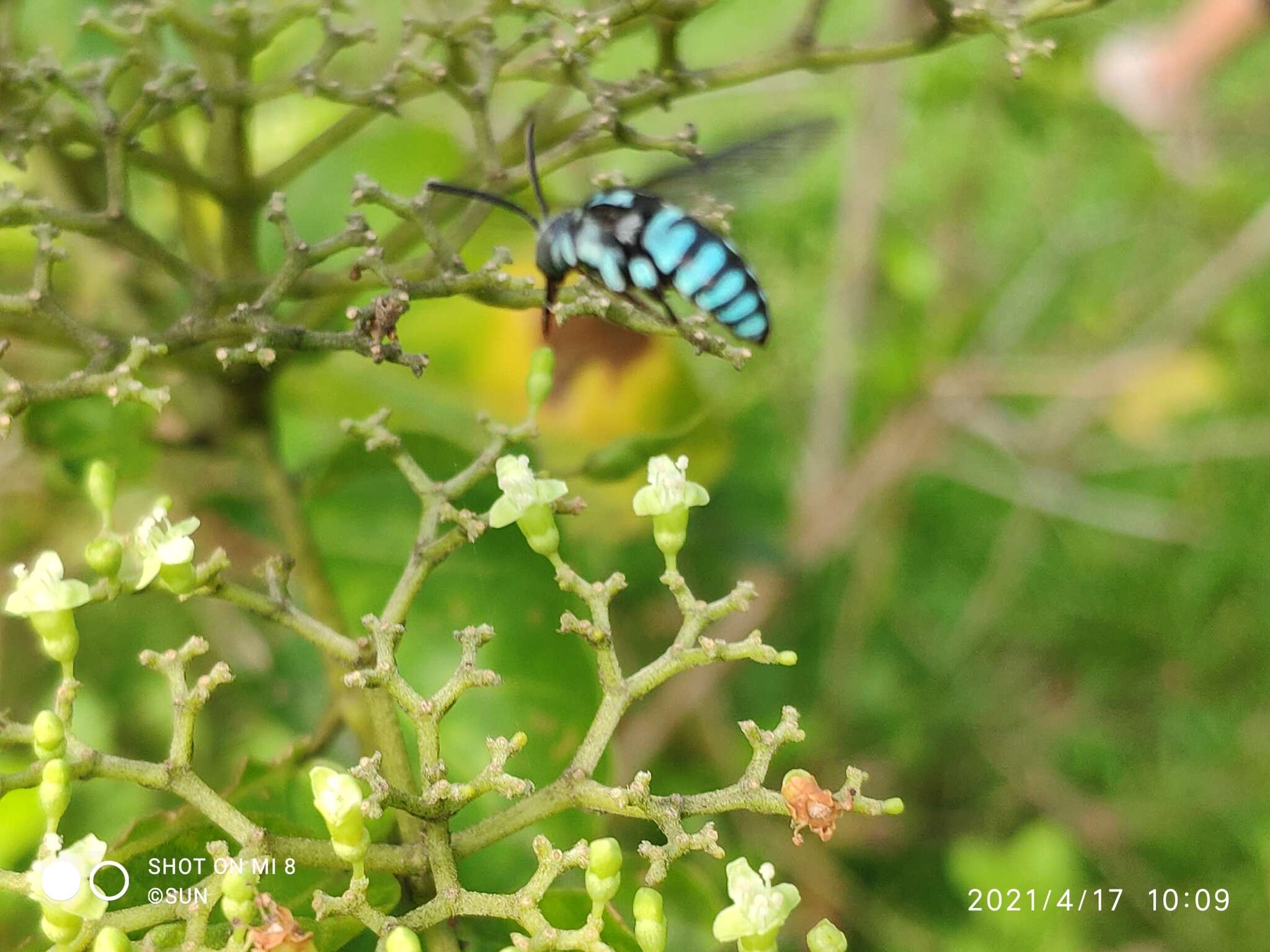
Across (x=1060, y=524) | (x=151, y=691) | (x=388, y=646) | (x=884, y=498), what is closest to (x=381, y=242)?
(x=388, y=646)

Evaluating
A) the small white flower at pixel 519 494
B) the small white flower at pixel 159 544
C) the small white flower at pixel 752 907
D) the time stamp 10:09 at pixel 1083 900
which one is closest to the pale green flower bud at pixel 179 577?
the small white flower at pixel 159 544

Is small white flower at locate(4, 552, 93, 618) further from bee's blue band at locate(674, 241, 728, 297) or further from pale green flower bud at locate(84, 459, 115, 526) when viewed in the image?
bee's blue band at locate(674, 241, 728, 297)

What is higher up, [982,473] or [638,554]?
[638,554]

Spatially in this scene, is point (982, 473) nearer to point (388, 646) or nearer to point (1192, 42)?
point (1192, 42)

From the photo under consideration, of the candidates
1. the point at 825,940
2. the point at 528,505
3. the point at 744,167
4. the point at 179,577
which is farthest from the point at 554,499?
the point at 744,167

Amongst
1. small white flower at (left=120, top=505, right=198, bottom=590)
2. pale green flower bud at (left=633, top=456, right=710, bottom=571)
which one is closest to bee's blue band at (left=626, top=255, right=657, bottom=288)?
pale green flower bud at (left=633, top=456, right=710, bottom=571)

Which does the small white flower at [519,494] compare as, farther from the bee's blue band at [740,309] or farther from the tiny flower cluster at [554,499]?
the bee's blue band at [740,309]

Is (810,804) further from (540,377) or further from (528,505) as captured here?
(540,377)
